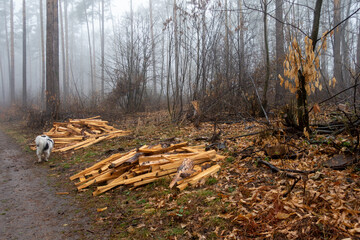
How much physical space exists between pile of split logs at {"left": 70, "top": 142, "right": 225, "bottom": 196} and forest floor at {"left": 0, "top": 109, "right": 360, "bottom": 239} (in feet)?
0.53

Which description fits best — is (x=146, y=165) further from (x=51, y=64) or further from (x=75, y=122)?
(x=51, y=64)

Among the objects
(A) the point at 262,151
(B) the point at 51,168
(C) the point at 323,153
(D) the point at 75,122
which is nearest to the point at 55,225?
(B) the point at 51,168

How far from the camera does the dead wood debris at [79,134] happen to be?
28.0 feet

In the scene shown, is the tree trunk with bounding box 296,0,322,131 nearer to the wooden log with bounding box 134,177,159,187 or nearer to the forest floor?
the forest floor

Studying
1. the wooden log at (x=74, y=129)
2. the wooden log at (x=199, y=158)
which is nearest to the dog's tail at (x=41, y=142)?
the wooden log at (x=74, y=129)

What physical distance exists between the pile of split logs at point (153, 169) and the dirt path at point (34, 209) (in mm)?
608

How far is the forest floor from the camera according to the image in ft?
8.75

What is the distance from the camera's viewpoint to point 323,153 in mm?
4207

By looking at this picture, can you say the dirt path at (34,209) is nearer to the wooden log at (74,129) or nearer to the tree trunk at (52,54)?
the wooden log at (74,129)

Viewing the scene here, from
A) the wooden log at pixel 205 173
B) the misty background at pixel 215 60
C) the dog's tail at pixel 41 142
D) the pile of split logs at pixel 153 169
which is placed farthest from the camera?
the misty background at pixel 215 60

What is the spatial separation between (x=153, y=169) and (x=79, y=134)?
604cm

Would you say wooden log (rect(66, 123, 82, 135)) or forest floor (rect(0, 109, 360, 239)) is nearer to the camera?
forest floor (rect(0, 109, 360, 239))

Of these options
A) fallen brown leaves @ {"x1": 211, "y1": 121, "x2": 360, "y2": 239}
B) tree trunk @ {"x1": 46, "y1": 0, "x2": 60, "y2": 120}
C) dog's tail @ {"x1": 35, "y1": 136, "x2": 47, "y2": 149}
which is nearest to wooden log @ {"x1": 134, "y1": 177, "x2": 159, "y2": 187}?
fallen brown leaves @ {"x1": 211, "y1": 121, "x2": 360, "y2": 239}

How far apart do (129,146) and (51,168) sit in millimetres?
2195
